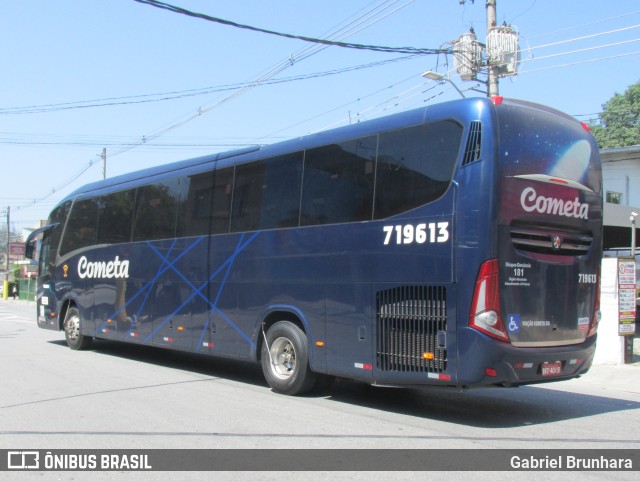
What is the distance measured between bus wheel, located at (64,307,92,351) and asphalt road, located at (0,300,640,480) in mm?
2627

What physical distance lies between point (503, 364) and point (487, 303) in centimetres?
69

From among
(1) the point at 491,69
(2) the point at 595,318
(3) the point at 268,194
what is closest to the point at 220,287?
(3) the point at 268,194

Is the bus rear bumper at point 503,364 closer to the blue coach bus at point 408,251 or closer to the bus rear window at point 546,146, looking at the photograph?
the blue coach bus at point 408,251

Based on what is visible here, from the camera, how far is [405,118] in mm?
7719

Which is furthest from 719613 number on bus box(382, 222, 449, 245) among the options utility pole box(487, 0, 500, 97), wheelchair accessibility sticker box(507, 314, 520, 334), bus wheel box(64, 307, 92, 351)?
bus wheel box(64, 307, 92, 351)

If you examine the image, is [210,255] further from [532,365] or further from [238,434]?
[532,365]

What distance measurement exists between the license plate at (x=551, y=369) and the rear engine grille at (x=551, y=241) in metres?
1.29

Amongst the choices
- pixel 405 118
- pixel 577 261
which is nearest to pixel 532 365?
pixel 577 261

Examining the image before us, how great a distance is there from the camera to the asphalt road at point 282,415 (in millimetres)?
6316

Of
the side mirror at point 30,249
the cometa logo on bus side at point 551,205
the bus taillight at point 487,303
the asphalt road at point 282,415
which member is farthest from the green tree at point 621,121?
the bus taillight at point 487,303

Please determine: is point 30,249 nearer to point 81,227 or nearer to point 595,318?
point 81,227

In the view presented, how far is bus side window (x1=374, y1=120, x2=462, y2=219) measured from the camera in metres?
7.11

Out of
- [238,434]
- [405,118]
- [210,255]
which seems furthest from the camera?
[210,255]

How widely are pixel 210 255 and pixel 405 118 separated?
14.6ft
